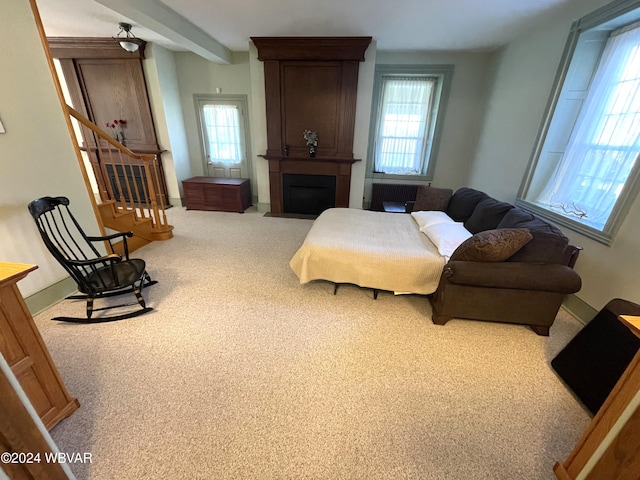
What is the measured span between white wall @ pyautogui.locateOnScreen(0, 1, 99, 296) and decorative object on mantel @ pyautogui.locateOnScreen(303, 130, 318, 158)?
9.69 ft

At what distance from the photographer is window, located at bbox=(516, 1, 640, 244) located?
2.08 meters

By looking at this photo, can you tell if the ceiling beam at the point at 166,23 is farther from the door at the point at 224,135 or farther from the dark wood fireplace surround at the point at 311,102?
the door at the point at 224,135

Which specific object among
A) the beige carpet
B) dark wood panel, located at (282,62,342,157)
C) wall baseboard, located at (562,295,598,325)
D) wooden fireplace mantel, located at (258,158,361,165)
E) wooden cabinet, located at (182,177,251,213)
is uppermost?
dark wood panel, located at (282,62,342,157)

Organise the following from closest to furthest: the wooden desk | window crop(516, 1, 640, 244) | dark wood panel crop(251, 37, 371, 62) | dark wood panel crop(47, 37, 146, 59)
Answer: the wooden desk, window crop(516, 1, 640, 244), dark wood panel crop(251, 37, 371, 62), dark wood panel crop(47, 37, 146, 59)

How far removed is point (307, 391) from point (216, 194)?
410 centimetres

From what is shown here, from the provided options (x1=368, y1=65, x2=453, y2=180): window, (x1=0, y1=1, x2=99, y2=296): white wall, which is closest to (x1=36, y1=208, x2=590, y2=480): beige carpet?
(x1=0, y1=1, x2=99, y2=296): white wall

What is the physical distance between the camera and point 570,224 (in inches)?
95.0

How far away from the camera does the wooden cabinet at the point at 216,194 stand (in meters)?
4.68

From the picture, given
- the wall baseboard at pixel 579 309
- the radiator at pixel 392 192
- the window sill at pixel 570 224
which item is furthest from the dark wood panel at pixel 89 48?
the wall baseboard at pixel 579 309

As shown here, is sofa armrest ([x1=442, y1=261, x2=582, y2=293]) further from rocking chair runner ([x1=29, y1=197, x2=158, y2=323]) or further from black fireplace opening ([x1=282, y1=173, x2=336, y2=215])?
black fireplace opening ([x1=282, y1=173, x2=336, y2=215])

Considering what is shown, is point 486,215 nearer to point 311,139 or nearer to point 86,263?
point 311,139

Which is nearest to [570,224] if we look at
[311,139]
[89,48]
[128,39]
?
→ [311,139]

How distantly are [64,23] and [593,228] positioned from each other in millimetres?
6403

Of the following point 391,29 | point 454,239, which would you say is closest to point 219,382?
point 454,239
